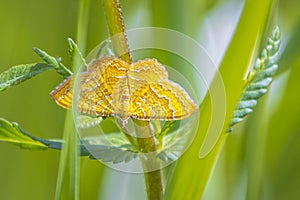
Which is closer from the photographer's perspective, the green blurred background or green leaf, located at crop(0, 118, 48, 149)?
green leaf, located at crop(0, 118, 48, 149)

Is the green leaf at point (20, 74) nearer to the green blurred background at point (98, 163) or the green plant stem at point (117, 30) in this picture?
the green plant stem at point (117, 30)

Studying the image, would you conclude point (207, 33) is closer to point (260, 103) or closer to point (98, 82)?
point (260, 103)

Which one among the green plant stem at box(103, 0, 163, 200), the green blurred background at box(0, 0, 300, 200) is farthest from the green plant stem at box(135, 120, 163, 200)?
the green blurred background at box(0, 0, 300, 200)

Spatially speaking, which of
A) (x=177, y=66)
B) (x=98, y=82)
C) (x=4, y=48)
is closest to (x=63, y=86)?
(x=98, y=82)

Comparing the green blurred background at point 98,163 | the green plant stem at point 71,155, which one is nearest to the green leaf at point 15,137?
the green plant stem at point 71,155

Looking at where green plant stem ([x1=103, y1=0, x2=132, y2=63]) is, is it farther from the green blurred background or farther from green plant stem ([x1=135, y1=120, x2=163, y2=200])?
the green blurred background

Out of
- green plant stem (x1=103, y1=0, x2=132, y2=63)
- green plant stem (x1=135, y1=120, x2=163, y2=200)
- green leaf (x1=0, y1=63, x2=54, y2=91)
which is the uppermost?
green plant stem (x1=103, y1=0, x2=132, y2=63)

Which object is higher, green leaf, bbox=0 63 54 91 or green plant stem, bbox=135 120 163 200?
green leaf, bbox=0 63 54 91
